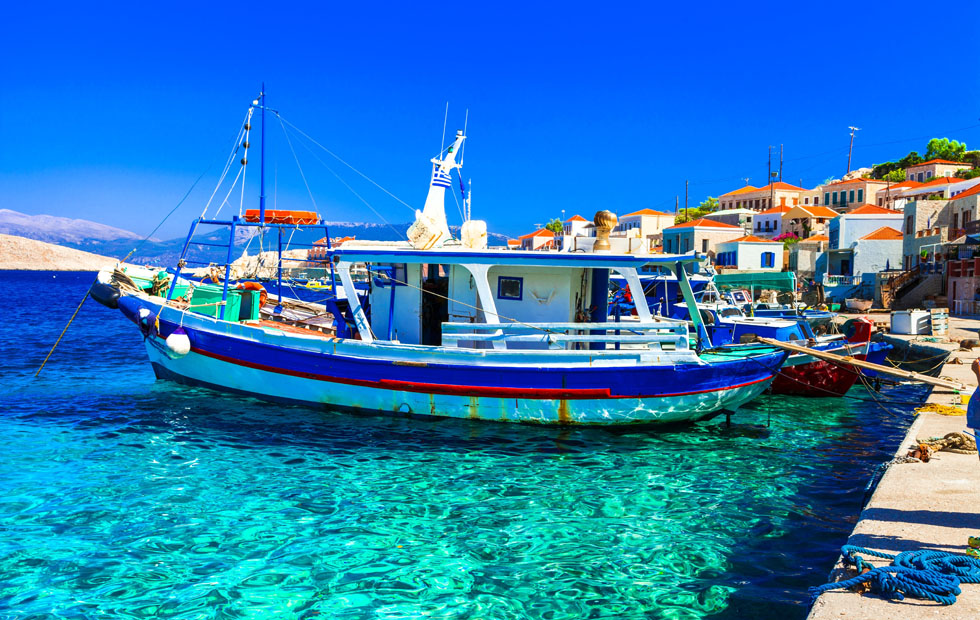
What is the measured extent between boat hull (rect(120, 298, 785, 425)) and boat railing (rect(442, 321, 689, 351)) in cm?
35

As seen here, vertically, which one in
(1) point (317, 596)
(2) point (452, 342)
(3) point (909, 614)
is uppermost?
(2) point (452, 342)

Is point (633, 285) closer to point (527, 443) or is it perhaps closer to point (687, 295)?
point (687, 295)

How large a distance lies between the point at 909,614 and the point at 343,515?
5.12 m

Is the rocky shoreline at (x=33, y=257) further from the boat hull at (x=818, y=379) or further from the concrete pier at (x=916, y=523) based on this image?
the concrete pier at (x=916, y=523)

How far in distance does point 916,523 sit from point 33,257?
199 metres

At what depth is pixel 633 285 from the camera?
10.5 m

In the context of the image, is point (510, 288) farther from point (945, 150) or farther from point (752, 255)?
point (945, 150)

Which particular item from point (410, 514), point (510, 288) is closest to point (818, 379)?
point (510, 288)

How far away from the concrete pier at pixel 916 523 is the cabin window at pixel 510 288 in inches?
225

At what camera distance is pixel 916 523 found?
5.34 m

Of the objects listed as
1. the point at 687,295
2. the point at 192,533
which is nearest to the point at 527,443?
the point at 687,295

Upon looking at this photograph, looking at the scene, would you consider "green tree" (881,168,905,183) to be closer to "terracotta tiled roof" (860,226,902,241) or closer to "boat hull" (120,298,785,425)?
"terracotta tiled roof" (860,226,902,241)

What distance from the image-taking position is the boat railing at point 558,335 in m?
9.98

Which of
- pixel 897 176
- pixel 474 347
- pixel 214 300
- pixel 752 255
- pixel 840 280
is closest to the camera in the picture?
pixel 474 347
